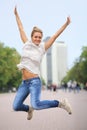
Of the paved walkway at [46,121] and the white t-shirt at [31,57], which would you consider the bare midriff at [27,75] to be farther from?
the paved walkway at [46,121]

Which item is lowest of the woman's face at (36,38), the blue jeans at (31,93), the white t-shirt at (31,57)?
the blue jeans at (31,93)

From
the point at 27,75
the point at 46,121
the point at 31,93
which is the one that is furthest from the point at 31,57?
the point at 46,121

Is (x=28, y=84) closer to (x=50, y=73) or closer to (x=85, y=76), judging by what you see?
(x=85, y=76)

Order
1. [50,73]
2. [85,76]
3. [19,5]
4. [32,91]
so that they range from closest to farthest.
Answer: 1. [32,91]
2. [19,5]
3. [85,76]
4. [50,73]

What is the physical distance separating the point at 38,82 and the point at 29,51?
0.44 metres

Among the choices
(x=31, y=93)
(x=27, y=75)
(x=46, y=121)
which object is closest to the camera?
(x=31, y=93)

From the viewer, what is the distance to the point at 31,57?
6.92 metres

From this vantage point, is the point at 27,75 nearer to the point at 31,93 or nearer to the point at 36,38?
the point at 31,93

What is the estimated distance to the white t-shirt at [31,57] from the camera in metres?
6.90

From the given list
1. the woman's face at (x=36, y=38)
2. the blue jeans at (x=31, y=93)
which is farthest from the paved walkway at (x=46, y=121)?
the woman's face at (x=36, y=38)

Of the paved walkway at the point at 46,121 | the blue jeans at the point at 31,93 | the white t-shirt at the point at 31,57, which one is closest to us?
the blue jeans at the point at 31,93

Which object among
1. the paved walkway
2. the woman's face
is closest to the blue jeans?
the woman's face

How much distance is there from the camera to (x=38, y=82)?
686 cm

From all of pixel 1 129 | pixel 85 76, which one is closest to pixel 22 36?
pixel 1 129
